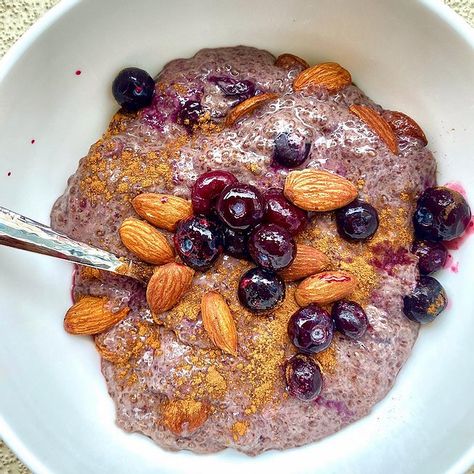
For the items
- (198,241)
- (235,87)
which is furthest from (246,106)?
(198,241)

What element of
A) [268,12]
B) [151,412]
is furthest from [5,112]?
[151,412]

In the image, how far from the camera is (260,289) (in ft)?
4.04

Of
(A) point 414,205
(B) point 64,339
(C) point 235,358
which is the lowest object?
(B) point 64,339

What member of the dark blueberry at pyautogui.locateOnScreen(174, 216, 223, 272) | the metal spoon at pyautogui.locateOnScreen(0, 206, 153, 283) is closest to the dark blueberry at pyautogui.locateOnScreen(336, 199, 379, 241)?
the dark blueberry at pyautogui.locateOnScreen(174, 216, 223, 272)

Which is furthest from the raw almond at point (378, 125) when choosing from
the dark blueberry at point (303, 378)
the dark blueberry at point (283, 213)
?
the dark blueberry at point (303, 378)

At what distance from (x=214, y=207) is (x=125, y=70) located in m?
0.32

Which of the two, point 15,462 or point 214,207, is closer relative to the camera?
point 214,207

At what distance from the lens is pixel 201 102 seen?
134 centimetres

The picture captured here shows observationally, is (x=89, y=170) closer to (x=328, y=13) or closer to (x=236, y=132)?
(x=236, y=132)

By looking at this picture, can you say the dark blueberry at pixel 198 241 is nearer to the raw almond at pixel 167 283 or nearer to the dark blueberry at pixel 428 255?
the raw almond at pixel 167 283

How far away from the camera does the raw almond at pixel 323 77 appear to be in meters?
1.33

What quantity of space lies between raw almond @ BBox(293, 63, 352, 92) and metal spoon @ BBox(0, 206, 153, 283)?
1.49 ft

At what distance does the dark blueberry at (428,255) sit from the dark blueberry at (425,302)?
1.2 inches

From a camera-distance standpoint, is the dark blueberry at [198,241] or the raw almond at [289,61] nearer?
the dark blueberry at [198,241]
